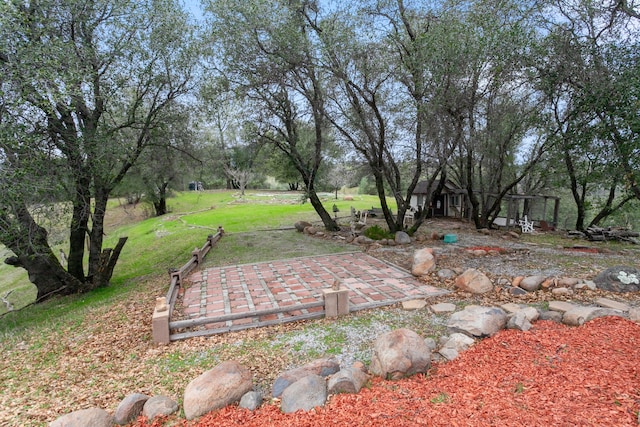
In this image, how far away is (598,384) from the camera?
301 cm

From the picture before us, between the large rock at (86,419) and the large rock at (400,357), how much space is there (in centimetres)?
289

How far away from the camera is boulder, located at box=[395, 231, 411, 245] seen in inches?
464

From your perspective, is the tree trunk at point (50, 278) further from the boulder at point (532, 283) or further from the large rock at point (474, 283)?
the boulder at point (532, 283)

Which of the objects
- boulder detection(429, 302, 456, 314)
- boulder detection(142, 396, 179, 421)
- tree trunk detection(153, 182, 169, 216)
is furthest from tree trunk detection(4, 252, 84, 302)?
tree trunk detection(153, 182, 169, 216)

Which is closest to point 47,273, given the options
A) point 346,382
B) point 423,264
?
point 346,382

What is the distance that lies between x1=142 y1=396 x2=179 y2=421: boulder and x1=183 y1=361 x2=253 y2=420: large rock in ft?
0.64

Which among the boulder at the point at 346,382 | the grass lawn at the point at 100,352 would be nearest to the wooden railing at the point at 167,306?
the grass lawn at the point at 100,352

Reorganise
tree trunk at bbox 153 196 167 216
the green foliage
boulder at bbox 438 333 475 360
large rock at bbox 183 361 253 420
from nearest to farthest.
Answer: large rock at bbox 183 361 253 420 → boulder at bbox 438 333 475 360 → tree trunk at bbox 153 196 167 216 → the green foliage

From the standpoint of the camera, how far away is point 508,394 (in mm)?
3002

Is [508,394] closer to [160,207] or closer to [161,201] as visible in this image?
[161,201]

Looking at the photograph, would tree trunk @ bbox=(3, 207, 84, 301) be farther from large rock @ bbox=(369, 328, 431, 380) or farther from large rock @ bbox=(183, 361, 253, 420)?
large rock @ bbox=(369, 328, 431, 380)

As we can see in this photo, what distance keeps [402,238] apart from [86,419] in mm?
10503

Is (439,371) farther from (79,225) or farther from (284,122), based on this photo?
(284,122)

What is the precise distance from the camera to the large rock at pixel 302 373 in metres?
3.47
